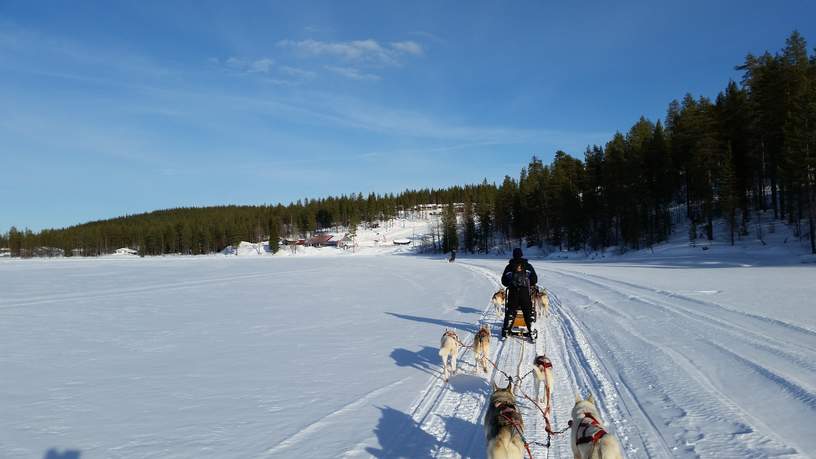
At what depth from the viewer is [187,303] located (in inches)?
693

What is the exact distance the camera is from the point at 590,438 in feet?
11.2

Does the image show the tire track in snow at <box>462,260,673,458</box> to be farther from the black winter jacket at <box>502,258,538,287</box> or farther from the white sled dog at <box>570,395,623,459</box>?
the black winter jacket at <box>502,258,538,287</box>

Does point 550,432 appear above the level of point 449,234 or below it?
below

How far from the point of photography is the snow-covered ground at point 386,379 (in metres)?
4.71

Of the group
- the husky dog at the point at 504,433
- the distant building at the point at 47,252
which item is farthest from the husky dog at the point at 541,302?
the distant building at the point at 47,252

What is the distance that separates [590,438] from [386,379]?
4097mm

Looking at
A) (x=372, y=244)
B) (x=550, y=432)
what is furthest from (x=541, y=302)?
(x=372, y=244)

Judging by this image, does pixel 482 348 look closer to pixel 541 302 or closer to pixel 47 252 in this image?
pixel 541 302

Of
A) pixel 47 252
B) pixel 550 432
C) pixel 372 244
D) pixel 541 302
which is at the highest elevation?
pixel 47 252

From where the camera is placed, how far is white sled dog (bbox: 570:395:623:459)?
3148 millimetres

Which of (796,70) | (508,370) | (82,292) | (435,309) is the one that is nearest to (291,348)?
(508,370)

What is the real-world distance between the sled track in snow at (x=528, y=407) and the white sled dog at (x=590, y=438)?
0.67 meters

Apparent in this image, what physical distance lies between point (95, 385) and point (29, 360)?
9.53 ft

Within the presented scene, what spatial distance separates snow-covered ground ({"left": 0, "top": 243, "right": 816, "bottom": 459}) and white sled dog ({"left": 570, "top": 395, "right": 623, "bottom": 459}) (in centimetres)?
73
